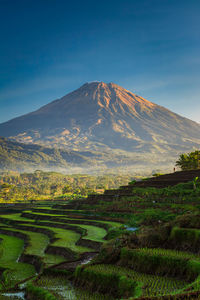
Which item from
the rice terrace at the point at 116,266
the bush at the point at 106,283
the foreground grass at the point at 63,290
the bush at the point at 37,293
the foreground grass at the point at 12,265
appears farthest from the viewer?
the foreground grass at the point at 12,265

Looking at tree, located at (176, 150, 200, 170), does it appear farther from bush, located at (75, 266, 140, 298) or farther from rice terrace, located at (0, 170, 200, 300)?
bush, located at (75, 266, 140, 298)

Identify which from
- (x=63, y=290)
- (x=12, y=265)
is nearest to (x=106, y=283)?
(x=63, y=290)

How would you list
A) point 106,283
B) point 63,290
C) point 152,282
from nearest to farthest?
point 152,282, point 106,283, point 63,290

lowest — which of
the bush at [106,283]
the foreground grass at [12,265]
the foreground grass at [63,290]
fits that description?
the foreground grass at [12,265]

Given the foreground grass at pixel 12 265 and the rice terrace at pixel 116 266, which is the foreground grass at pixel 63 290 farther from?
the foreground grass at pixel 12 265

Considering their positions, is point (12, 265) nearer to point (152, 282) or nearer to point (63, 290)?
point (63, 290)

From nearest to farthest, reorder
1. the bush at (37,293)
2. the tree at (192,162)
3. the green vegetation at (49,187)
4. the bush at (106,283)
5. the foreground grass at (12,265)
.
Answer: the bush at (106,283) < the bush at (37,293) < the foreground grass at (12,265) < the tree at (192,162) < the green vegetation at (49,187)

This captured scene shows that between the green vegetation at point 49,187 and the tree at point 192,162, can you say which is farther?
the green vegetation at point 49,187

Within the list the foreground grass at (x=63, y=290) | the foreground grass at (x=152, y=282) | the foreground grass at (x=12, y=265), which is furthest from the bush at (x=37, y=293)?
the foreground grass at (x=12, y=265)

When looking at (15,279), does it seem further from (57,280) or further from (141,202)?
(141,202)

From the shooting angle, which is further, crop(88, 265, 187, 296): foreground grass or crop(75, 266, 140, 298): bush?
crop(75, 266, 140, 298): bush

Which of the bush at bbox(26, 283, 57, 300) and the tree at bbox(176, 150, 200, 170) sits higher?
the tree at bbox(176, 150, 200, 170)

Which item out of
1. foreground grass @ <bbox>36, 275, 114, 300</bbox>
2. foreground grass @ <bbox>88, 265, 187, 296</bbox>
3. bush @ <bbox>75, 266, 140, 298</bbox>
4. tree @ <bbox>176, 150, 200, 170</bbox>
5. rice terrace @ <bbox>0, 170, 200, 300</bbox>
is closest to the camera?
foreground grass @ <bbox>88, 265, 187, 296</bbox>

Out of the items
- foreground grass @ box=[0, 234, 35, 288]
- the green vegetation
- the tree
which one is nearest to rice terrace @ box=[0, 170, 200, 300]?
foreground grass @ box=[0, 234, 35, 288]
